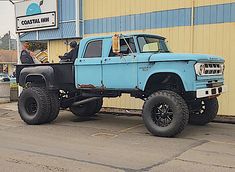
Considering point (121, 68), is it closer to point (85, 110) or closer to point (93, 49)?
point (93, 49)

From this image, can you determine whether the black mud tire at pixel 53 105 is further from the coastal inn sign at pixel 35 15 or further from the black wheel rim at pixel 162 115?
the coastal inn sign at pixel 35 15

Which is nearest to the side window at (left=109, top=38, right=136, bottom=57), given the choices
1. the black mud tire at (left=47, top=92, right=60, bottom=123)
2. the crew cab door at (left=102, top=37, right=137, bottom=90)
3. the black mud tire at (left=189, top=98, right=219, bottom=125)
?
the crew cab door at (left=102, top=37, right=137, bottom=90)

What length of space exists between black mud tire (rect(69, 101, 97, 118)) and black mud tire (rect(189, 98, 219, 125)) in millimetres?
3402

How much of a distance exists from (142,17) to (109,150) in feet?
22.6

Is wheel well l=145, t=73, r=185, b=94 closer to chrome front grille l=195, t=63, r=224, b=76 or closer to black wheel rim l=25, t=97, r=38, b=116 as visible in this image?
chrome front grille l=195, t=63, r=224, b=76

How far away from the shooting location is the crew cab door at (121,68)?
857 centimetres

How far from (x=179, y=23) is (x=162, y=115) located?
4619mm

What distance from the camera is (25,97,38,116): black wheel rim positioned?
1049cm

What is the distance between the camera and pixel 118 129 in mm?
9297

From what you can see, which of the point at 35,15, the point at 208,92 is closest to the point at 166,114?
the point at 208,92

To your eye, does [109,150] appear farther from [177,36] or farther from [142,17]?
[142,17]

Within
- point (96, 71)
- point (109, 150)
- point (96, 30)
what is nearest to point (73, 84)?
point (96, 71)

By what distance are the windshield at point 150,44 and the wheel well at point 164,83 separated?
0.70m

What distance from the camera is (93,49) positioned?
952cm
